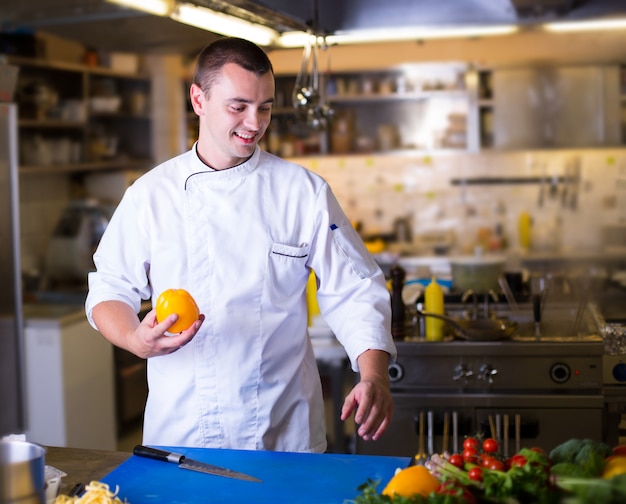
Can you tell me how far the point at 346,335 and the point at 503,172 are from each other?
5295 mm

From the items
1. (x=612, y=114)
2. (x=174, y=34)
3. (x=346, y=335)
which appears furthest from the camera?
(x=612, y=114)

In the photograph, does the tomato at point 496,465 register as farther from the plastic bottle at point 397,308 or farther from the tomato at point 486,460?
the plastic bottle at point 397,308

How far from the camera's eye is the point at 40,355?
4.79 m

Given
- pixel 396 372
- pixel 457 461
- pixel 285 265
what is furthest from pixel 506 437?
pixel 457 461

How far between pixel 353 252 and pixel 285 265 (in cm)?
19

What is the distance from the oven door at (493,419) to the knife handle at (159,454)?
147 centimetres

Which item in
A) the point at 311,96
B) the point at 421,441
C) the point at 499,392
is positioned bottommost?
the point at 421,441

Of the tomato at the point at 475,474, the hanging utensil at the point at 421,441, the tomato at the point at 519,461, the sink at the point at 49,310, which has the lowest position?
the hanging utensil at the point at 421,441

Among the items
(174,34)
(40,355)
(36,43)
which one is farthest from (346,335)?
(36,43)

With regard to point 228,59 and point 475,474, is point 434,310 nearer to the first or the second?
point 228,59

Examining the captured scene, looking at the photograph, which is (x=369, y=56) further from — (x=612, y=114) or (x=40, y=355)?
(x=40, y=355)

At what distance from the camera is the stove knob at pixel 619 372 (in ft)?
11.0

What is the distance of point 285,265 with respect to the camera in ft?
7.98

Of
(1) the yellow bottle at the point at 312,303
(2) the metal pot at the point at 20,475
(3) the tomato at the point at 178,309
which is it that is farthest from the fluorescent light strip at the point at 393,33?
(2) the metal pot at the point at 20,475
